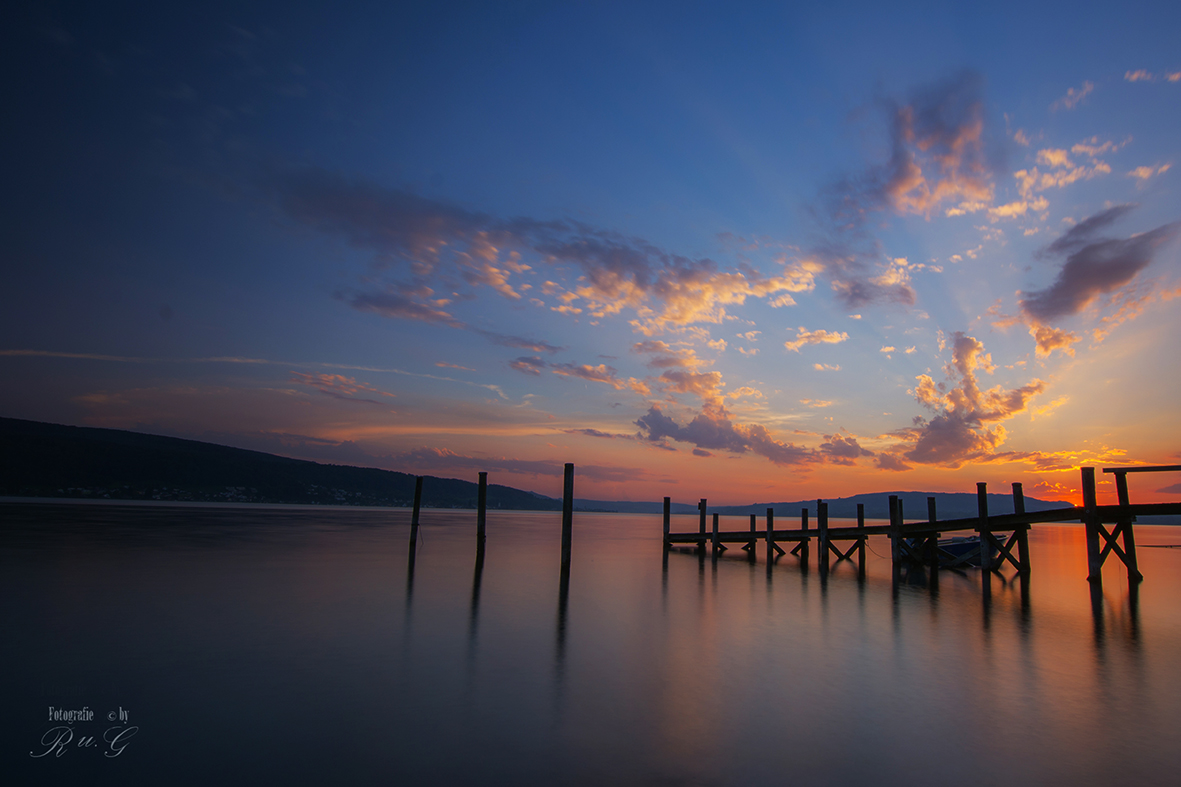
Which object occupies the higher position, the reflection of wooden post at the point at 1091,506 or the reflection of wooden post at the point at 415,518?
the reflection of wooden post at the point at 1091,506

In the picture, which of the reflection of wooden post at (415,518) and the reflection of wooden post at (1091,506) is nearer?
the reflection of wooden post at (1091,506)

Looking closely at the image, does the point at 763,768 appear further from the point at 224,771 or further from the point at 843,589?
the point at 843,589

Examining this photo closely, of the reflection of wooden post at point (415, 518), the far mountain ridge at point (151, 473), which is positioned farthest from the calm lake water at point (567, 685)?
the far mountain ridge at point (151, 473)

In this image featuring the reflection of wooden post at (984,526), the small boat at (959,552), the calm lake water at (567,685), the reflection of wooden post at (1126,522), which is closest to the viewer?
the calm lake water at (567,685)

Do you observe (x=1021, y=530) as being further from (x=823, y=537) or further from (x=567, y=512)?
(x=567, y=512)

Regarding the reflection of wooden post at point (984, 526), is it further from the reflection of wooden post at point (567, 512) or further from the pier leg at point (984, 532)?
the reflection of wooden post at point (567, 512)

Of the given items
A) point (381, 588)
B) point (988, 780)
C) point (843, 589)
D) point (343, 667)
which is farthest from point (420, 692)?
point (843, 589)

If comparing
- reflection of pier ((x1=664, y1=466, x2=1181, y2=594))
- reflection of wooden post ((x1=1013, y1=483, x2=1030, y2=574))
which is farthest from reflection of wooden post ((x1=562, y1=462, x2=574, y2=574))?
reflection of wooden post ((x1=1013, y1=483, x2=1030, y2=574))

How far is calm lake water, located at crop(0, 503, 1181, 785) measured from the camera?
Result: 6.04 m

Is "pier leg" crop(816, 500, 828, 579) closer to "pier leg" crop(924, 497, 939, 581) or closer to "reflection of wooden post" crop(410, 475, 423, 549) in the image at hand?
"pier leg" crop(924, 497, 939, 581)

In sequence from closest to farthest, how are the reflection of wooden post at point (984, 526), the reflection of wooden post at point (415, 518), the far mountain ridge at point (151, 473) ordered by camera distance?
1. the reflection of wooden post at point (984, 526)
2. the reflection of wooden post at point (415, 518)
3. the far mountain ridge at point (151, 473)

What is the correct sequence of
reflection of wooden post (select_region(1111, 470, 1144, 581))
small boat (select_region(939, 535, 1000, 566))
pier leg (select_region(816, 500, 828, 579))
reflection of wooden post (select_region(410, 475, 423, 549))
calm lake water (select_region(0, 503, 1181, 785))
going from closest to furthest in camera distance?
1. calm lake water (select_region(0, 503, 1181, 785))
2. reflection of wooden post (select_region(1111, 470, 1144, 581))
3. pier leg (select_region(816, 500, 828, 579))
4. small boat (select_region(939, 535, 1000, 566))
5. reflection of wooden post (select_region(410, 475, 423, 549))

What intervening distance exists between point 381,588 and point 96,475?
155 meters

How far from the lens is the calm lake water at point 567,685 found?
19.8 ft
